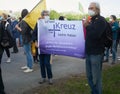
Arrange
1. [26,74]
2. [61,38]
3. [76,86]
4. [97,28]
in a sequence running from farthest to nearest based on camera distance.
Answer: [26,74] < [76,86] < [61,38] < [97,28]

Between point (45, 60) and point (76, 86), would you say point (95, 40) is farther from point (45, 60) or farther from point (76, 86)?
point (45, 60)

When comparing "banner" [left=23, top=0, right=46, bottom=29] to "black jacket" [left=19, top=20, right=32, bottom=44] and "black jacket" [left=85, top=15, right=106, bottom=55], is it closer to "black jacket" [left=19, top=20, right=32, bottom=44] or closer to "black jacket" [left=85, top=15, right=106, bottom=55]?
"black jacket" [left=19, top=20, right=32, bottom=44]

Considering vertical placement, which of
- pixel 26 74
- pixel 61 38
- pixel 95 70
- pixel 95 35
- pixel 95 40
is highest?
pixel 95 35

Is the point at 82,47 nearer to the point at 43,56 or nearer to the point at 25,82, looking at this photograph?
the point at 43,56

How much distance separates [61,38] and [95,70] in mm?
1877

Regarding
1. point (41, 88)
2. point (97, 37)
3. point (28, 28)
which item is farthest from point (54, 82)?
point (97, 37)

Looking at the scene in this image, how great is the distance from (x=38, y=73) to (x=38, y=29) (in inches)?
84.8

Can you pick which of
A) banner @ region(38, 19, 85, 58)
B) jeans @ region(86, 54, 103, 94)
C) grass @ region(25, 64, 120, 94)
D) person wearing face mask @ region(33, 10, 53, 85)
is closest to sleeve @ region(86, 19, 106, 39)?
jeans @ region(86, 54, 103, 94)

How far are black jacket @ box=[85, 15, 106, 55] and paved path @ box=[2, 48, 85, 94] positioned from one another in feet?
7.83

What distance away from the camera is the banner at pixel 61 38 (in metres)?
7.57

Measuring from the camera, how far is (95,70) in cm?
627

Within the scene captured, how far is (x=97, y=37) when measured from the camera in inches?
240

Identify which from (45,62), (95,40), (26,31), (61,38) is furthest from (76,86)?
(26,31)

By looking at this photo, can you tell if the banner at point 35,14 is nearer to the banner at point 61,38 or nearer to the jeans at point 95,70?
the banner at point 61,38
